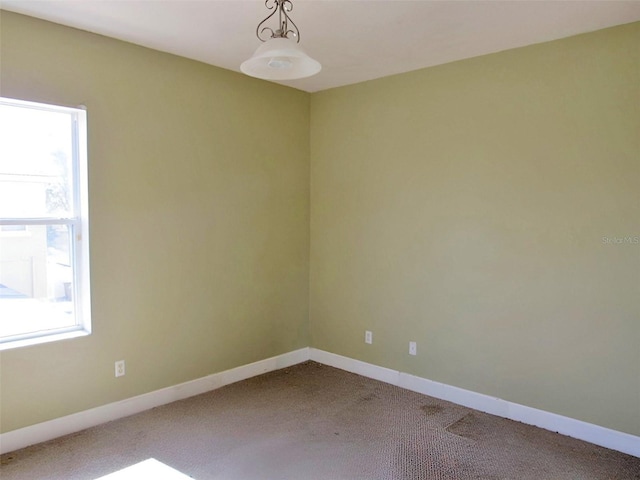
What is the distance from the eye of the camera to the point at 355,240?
416 cm

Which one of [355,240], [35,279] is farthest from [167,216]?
[355,240]

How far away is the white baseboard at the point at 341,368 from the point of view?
2816mm

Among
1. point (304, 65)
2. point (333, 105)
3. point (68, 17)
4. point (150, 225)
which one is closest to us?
point (304, 65)

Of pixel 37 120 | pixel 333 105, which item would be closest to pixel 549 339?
pixel 333 105

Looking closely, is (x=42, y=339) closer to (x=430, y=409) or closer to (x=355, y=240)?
(x=355, y=240)

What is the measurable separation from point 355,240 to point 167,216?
165cm

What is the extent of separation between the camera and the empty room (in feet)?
8.88

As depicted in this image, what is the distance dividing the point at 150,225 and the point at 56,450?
4.99 ft

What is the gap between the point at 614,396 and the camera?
2848 millimetres

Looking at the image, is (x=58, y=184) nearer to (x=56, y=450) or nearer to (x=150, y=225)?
(x=150, y=225)

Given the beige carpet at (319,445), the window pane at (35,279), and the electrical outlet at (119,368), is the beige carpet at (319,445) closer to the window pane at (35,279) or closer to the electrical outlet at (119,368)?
the electrical outlet at (119,368)

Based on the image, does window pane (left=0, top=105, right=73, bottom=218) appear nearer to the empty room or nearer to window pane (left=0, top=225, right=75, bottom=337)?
the empty room

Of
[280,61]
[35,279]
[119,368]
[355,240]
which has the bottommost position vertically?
[119,368]

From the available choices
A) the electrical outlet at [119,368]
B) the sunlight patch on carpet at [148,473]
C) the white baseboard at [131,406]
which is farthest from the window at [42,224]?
the sunlight patch on carpet at [148,473]
